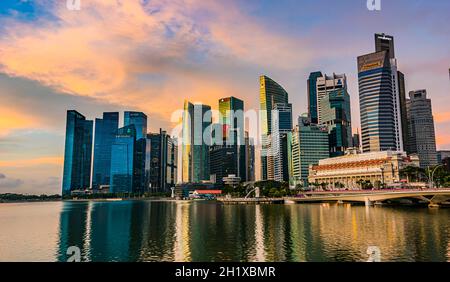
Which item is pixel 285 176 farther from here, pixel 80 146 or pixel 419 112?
pixel 80 146

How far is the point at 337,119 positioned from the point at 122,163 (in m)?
116

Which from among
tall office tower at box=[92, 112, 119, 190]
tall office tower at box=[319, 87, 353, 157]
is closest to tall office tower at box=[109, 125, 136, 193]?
tall office tower at box=[92, 112, 119, 190]

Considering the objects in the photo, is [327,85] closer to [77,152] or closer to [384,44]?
[384,44]

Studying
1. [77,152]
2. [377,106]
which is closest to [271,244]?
[77,152]

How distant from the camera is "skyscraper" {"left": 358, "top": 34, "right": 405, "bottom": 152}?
134500mm

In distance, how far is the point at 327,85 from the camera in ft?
639

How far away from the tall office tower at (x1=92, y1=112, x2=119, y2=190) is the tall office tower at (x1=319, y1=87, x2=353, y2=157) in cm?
11046

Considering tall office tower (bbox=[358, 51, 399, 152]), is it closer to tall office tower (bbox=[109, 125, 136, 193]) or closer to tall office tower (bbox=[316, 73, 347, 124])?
tall office tower (bbox=[316, 73, 347, 124])

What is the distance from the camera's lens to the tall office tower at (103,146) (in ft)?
584

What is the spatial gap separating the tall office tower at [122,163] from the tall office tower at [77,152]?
18.2 metres
